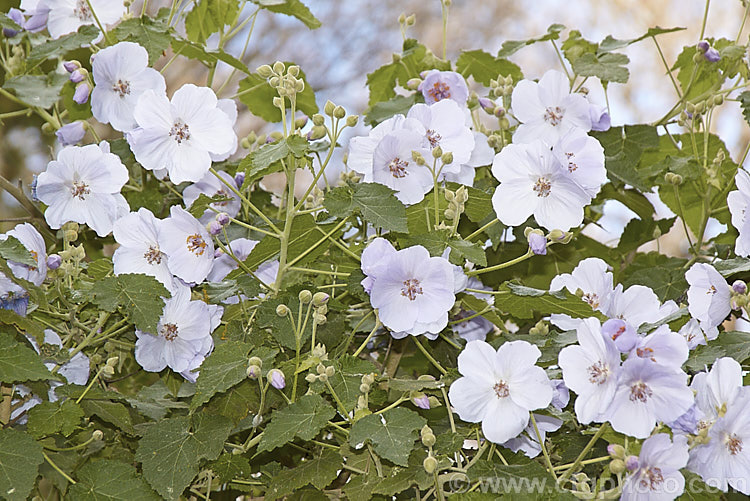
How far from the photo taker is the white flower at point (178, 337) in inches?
35.2

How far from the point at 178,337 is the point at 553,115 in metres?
0.58

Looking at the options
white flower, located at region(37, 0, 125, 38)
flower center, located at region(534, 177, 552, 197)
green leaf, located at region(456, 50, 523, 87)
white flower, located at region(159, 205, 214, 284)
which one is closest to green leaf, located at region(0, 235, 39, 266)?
white flower, located at region(159, 205, 214, 284)

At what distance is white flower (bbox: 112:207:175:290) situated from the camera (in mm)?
902

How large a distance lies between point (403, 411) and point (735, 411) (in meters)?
0.32

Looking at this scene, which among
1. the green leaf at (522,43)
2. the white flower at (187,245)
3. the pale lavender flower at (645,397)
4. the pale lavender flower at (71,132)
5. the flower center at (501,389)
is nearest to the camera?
the pale lavender flower at (645,397)

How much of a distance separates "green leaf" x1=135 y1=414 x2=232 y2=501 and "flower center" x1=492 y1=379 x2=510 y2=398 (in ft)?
0.98

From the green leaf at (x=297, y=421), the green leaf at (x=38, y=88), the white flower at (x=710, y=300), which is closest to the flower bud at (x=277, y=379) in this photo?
the green leaf at (x=297, y=421)

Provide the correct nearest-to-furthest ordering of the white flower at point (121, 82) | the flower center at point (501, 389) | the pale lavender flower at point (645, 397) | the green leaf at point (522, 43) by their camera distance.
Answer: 1. the pale lavender flower at point (645, 397)
2. the flower center at point (501, 389)
3. the white flower at point (121, 82)
4. the green leaf at point (522, 43)

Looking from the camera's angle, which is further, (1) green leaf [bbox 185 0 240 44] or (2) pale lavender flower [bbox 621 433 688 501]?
(1) green leaf [bbox 185 0 240 44]

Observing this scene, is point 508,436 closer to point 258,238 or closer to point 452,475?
point 452,475

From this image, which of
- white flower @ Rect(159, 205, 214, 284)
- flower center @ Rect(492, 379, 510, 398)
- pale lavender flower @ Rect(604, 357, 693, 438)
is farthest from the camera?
white flower @ Rect(159, 205, 214, 284)

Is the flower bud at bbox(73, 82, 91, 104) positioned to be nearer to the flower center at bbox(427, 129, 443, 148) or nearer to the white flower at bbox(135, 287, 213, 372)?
the white flower at bbox(135, 287, 213, 372)

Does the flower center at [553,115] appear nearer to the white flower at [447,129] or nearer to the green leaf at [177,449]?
the white flower at [447,129]

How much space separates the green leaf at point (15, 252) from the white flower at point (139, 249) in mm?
102
